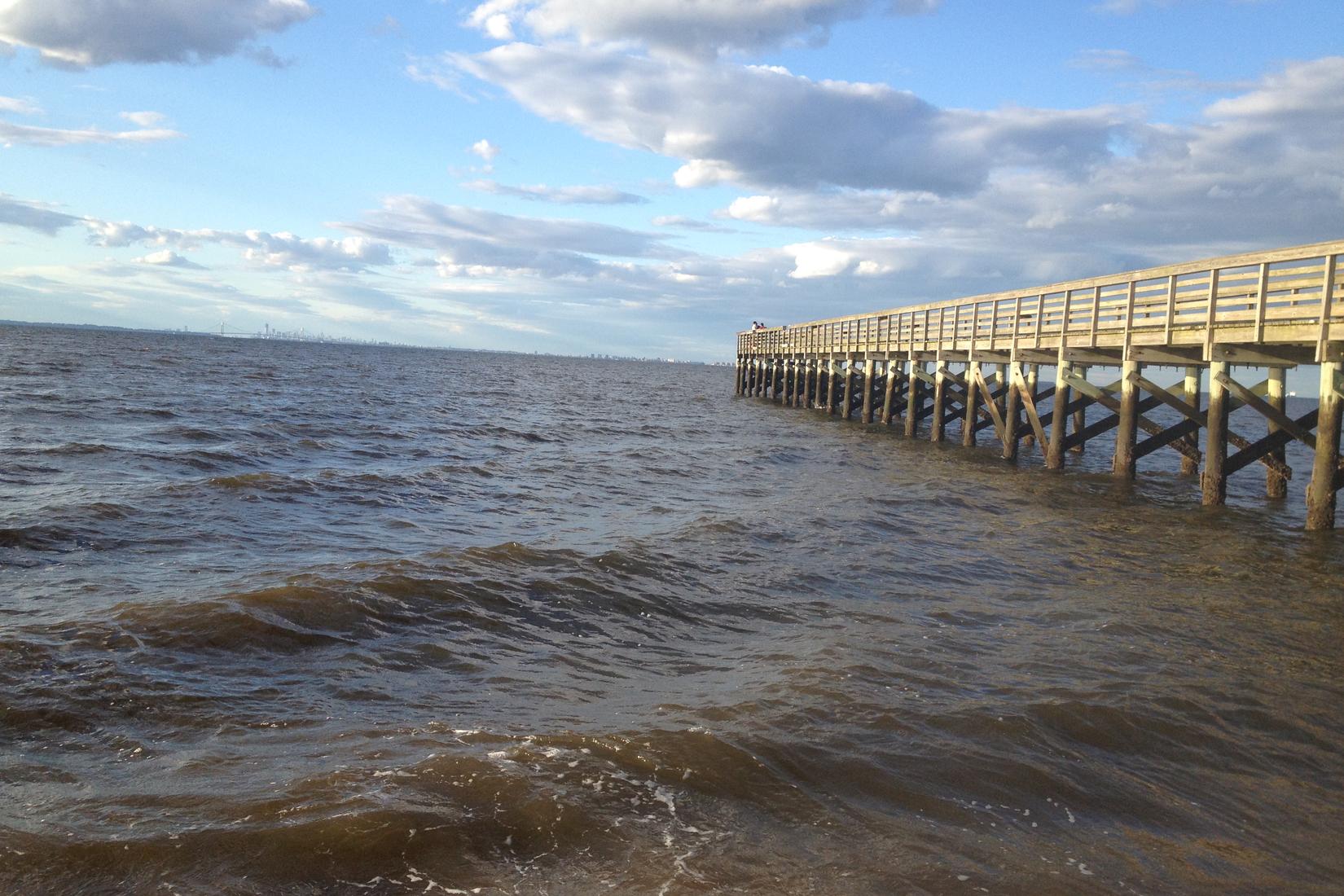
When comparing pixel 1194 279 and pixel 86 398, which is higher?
pixel 1194 279

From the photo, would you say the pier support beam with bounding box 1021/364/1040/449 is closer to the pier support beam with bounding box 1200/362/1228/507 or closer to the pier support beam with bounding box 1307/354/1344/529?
the pier support beam with bounding box 1200/362/1228/507

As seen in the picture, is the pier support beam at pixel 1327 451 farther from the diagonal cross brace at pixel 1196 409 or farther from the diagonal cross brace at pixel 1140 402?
the diagonal cross brace at pixel 1140 402

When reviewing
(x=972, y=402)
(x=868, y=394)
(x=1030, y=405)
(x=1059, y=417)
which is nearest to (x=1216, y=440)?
(x=1059, y=417)

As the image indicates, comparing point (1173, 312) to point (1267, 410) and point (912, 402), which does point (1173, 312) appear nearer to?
point (1267, 410)

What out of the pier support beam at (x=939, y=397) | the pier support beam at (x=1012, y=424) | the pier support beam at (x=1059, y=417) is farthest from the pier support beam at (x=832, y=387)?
the pier support beam at (x=1059, y=417)

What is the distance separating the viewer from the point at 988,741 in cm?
484

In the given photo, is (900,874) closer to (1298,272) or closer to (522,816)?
(522,816)

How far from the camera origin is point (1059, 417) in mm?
18203

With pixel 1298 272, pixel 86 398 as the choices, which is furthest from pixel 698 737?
pixel 86 398

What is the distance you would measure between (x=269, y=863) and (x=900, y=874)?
243 cm

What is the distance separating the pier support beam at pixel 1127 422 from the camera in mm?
15680

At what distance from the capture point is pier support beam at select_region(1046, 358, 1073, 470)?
17906 millimetres

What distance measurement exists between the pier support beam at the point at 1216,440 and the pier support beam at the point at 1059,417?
12.0ft

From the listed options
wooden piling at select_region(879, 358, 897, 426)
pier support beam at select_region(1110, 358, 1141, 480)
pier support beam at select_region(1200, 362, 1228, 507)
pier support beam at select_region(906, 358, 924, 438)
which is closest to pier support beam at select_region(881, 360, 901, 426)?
wooden piling at select_region(879, 358, 897, 426)
